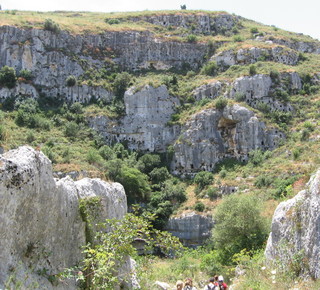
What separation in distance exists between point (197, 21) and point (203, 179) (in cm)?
4890

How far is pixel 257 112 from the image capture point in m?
58.0

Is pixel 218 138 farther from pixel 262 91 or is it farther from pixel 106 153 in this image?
pixel 106 153

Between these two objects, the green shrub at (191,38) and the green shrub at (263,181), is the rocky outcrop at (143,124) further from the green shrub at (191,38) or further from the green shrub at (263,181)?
the green shrub at (191,38)

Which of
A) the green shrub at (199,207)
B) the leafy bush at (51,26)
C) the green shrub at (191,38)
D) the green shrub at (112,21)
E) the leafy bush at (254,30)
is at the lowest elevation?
the green shrub at (199,207)

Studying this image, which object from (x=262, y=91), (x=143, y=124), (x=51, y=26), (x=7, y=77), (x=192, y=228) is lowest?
(x=192, y=228)

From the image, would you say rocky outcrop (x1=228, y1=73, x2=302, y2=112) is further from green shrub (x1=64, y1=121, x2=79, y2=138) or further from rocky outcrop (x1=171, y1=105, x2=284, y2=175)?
green shrub (x1=64, y1=121, x2=79, y2=138)

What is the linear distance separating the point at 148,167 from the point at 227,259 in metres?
29.1

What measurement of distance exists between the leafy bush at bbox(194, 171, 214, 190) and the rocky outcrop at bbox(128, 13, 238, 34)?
143ft

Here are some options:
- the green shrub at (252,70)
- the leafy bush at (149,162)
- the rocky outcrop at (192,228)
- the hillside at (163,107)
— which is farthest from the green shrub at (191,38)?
the rocky outcrop at (192,228)

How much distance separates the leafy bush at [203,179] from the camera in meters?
50.2

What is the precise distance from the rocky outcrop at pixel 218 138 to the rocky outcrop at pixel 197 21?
3354cm

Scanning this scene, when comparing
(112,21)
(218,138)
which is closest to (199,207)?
(218,138)

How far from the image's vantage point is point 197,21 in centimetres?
8669

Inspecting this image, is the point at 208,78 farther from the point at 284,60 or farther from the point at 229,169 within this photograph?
the point at 229,169
